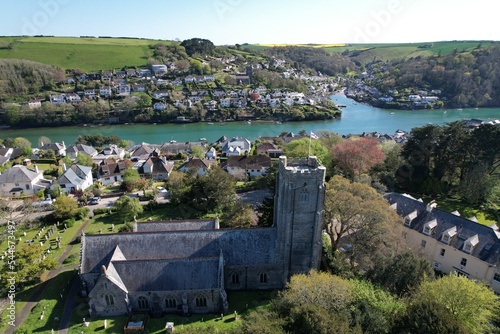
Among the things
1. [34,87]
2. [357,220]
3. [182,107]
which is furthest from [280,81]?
[357,220]

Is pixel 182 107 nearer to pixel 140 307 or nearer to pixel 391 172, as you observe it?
pixel 391 172

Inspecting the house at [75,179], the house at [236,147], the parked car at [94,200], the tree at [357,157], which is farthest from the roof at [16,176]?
the tree at [357,157]

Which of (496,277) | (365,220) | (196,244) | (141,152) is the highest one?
(365,220)

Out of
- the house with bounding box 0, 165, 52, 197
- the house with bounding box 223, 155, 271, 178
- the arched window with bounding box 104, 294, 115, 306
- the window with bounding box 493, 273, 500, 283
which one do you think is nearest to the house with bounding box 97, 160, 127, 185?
the house with bounding box 0, 165, 52, 197

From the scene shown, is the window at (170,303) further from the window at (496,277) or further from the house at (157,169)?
the house at (157,169)

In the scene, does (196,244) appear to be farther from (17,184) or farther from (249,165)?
(17,184)

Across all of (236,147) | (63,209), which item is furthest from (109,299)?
(236,147)
